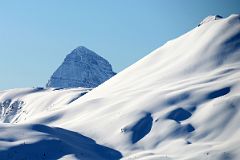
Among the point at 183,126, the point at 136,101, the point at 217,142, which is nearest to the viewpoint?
the point at 217,142

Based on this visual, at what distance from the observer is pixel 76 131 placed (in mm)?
182875

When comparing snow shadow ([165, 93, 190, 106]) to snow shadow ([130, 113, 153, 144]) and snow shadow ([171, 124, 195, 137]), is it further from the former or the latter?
snow shadow ([171, 124, 195, 137])

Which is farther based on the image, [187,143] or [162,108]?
[162,108]

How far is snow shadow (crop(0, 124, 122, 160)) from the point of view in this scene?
6048 inches

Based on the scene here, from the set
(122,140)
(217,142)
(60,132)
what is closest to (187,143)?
(217,142)

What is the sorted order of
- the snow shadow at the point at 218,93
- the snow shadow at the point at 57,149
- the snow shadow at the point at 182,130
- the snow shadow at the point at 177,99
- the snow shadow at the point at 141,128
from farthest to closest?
the snow shadow at the point at 177,99
the snow shadow at the point at 218,93
the snow shadow at the point at 141,128
the snow shadow at the point at 182,130
the snow shadow at the point at 57,149

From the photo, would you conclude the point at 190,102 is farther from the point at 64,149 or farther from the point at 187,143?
the point at 64,149

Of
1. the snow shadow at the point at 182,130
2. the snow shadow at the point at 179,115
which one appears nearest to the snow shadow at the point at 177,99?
the snow shadow at the point at 179,115

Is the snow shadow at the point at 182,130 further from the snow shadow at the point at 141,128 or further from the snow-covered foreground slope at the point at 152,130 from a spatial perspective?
the snow shadow at the point at 141,128

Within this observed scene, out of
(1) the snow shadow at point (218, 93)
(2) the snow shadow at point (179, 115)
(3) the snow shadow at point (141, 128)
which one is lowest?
(3) the snow shadow at point (141, 128)

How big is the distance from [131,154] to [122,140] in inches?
388

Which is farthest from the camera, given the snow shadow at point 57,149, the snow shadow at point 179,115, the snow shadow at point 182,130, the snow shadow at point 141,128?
the snow shadow at point 179,115

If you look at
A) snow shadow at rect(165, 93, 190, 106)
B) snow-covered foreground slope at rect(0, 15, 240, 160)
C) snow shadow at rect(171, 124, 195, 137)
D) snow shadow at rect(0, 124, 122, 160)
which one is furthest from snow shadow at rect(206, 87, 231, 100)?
snow shadow at rect(0, 124, 122, 160)

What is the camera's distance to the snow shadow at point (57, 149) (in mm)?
153625
